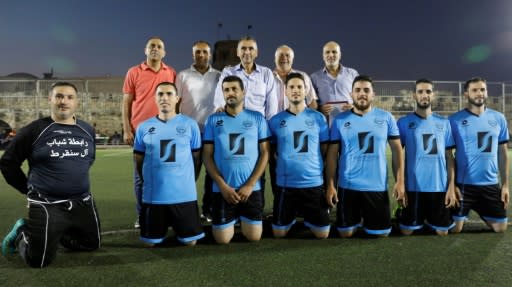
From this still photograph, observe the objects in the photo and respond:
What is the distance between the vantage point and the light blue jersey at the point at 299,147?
12.0ft

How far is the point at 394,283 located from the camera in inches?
93.0

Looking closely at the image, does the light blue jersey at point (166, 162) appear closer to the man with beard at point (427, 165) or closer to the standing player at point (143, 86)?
the standing player at point (143, 86)

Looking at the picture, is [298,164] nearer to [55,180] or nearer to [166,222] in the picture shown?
[166,222]

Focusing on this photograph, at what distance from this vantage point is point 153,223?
3.33m

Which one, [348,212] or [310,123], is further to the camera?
[310,123]

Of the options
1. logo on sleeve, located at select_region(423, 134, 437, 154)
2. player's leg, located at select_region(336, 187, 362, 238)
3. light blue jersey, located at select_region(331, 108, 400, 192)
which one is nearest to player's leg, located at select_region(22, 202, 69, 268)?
player's leg, located at select_region(336, 187, 362, 238)

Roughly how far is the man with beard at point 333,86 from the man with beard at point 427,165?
94 cm

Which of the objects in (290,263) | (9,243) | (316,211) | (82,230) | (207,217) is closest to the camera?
(290,263)

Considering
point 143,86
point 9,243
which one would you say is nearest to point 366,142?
point 143,86

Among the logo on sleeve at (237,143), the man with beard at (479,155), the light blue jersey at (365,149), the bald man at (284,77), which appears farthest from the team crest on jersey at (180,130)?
the man with beard at (479,155)

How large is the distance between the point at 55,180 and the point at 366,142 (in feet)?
9.06

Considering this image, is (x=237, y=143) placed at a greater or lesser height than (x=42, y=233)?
greater

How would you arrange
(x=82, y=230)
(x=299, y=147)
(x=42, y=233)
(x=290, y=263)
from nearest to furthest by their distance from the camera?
1. (x=290, y=263)
2. (x=42, y=233)
3. (x=82, y=230)
4. (x=299, y=147)

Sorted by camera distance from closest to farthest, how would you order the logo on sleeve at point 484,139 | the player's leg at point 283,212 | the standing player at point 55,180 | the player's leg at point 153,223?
the standing player at point 55,180
the player's leg at point 153,223
the player's leg at point 283,212
the logo on sleeve at point 484,139
